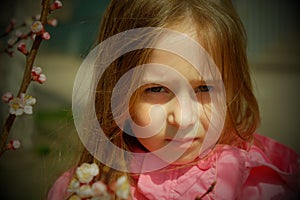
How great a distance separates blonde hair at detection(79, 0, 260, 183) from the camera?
3.11 feet

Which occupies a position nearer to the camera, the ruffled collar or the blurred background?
the ruffled collar

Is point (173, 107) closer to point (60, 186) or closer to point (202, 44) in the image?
point (202, 44)

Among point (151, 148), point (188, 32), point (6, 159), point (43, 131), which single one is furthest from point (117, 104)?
point (43, 131)

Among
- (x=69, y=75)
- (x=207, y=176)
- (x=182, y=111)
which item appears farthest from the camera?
(x=69, y=75)

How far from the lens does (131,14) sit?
968mm

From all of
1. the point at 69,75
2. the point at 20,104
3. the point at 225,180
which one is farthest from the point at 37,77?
the point at 69,75

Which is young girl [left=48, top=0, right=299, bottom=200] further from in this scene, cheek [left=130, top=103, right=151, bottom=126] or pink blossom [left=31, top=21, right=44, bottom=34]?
pink blossom [left=31, top=21, right=44, bottom=34]

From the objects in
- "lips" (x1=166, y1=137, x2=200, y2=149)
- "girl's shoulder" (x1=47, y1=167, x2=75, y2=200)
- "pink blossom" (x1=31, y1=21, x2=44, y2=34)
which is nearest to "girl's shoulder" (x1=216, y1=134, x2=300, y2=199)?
"lips" (x1=166, y1=137, x2=200, y2=149)

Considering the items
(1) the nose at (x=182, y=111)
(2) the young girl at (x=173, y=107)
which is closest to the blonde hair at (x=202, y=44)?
(2) the young girl at (x=173, y=107)

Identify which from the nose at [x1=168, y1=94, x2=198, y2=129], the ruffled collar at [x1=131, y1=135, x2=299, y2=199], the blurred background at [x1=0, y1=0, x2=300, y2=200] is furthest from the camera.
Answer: the blurred background at [x1=0, y1=0, x2=300, y2=200]

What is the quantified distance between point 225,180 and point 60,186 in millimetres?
390

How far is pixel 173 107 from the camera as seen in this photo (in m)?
0.92

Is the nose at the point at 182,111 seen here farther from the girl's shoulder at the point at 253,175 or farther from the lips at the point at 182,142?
the girl's shoulder at the point at 253,175

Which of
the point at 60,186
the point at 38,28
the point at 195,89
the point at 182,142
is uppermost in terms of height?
the point at 38,28
